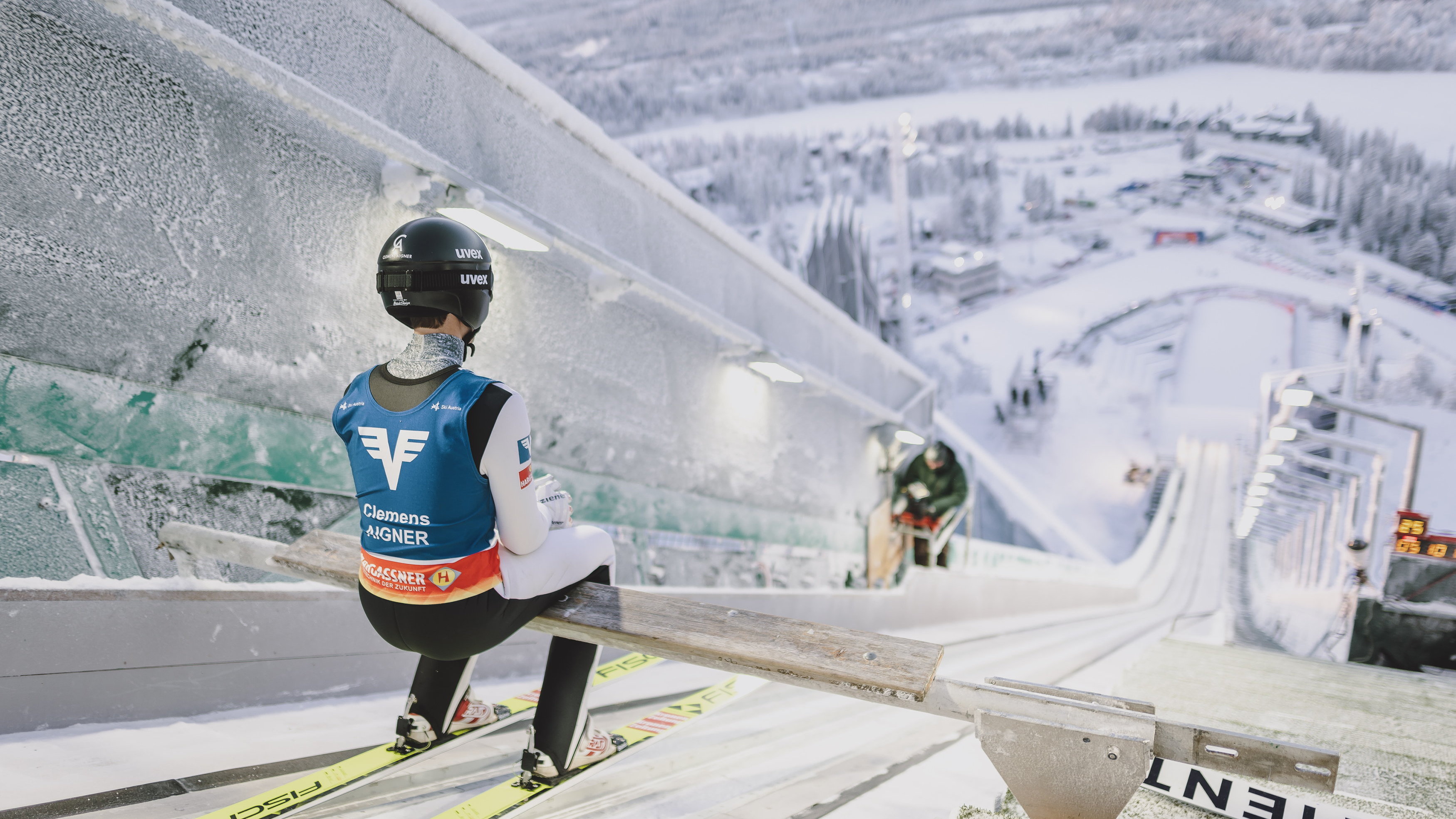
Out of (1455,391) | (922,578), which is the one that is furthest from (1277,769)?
(1455,391)

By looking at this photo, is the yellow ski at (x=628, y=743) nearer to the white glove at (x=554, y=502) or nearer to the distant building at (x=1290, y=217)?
the white glove at (x=554, y=502)

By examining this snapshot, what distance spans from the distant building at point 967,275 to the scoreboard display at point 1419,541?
41.2 m

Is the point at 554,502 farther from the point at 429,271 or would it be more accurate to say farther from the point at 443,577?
the point at 429,271

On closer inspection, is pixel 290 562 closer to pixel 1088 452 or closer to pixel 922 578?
pixel 922 578

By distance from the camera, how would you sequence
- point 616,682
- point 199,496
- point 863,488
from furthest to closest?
point 863,488 < point 616,682 < point 199,496

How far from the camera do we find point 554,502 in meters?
2.06

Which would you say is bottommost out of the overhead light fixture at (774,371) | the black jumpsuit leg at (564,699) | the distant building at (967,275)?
the black jumpsuit leg at (564,699)

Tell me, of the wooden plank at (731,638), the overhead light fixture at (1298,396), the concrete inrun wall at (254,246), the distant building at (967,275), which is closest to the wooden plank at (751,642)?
the wooden plank at (731,638)

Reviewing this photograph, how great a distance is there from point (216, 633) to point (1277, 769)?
2.83 metres

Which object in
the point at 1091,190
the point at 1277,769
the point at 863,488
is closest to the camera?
the point at 1277,769

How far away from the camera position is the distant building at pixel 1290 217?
45.3 metres

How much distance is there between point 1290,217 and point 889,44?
87.9 feet

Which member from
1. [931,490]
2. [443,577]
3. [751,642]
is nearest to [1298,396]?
[931,490]

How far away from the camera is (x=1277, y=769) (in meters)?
1.36
